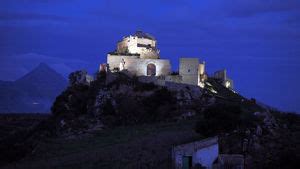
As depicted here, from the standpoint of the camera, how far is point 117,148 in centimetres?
4538

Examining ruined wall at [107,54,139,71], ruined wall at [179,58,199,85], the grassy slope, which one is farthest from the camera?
ruined wall at [107,54,139,71]

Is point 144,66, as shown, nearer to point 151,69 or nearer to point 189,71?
point 151,69

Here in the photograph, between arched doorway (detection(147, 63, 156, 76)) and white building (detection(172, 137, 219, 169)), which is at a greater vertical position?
arched doorway (detection(147, 63, 156, 76))

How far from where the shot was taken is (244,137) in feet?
123

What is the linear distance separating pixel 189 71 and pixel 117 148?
76.5 ft

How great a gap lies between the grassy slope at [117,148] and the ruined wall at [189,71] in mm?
10482

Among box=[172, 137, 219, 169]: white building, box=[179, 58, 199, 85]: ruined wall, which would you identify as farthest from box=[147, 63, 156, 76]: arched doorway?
box=[172, 137, 219, 169]: white building

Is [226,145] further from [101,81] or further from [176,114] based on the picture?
[101,81]

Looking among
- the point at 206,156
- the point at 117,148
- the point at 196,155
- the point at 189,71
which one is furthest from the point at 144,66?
the point at 196,155

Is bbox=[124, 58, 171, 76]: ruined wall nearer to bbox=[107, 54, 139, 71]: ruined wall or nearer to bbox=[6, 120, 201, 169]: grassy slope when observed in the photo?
bbox=[107, 54, 139, 71]: ruined wall

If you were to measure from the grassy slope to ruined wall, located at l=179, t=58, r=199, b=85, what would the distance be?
10.5 meters

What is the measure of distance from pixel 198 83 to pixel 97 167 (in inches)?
1266

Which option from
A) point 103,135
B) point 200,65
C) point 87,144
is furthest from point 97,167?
point 200,65

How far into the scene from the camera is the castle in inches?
2601
